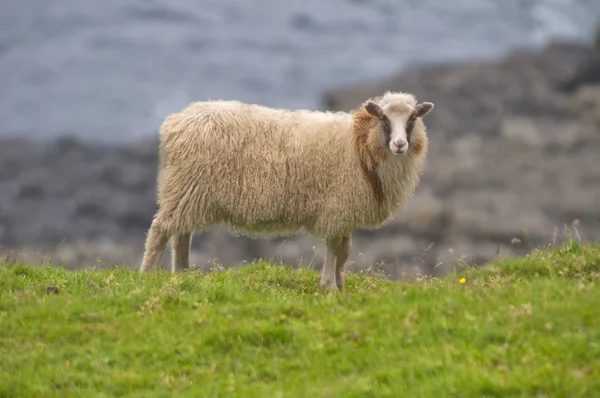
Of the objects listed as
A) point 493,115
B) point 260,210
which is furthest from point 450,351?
point 493,115

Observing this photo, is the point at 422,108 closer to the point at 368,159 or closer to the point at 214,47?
the point at 368,159

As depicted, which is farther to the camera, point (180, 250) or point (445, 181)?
point (445, 181)

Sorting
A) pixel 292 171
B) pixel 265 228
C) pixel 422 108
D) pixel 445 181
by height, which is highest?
pixel 422 108

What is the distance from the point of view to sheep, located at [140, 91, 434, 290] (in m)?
12.7

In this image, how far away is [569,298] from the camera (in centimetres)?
909

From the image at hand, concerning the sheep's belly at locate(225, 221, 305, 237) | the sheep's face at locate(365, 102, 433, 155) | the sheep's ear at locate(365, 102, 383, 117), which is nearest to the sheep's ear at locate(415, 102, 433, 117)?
the sheep's face at locate(365, 102, 433, 155)

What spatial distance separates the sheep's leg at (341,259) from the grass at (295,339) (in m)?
1.70

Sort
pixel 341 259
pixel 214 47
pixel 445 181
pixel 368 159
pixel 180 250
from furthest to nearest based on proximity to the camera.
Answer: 1. pixel 214 47
2. pixel 445 181
3. pixel 180 250
4. pixel 341 259
5. pixel 368 159

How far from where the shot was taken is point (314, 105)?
72688mm

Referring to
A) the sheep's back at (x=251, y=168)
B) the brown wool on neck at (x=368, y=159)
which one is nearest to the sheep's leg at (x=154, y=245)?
the sheep's back at (x=251, y=168)

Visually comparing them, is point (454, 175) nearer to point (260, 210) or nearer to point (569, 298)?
point (260, 210)

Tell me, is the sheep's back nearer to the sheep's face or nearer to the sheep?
the sheep

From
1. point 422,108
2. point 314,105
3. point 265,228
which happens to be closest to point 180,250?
point 265,228

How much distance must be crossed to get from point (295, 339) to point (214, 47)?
3171 inches
